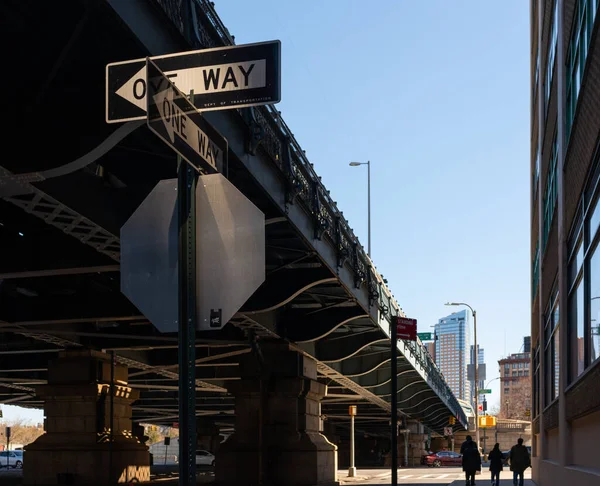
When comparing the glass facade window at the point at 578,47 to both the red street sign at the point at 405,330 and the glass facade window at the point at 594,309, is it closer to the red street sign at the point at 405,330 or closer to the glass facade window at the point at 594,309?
the glass facade window at the point at 594,309

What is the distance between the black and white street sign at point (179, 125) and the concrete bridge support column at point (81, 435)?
2758 centimetres

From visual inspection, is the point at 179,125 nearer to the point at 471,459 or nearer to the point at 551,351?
the point at 551,351

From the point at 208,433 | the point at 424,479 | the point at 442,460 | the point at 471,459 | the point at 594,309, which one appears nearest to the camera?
the point at 594,309

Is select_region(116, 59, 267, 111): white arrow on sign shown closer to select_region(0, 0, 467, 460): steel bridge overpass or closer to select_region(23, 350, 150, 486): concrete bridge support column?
select_region(0, 0, 467, 460): steel bridge overpass

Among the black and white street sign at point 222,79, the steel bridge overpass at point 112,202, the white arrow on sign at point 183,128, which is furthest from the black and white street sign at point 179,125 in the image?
the steel bridge overpass at point 112,202

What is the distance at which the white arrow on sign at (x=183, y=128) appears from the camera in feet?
20.2

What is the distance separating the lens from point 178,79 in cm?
684

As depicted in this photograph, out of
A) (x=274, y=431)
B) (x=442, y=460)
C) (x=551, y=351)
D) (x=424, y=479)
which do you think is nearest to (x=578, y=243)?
(x=551, y=351)

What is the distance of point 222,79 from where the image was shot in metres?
6.70

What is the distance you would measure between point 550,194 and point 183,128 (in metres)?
23.5

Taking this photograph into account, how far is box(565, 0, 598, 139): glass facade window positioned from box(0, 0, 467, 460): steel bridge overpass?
19.7ft

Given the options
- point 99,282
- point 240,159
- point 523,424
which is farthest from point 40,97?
point 523,424

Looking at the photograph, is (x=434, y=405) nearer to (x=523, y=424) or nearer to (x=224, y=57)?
(x=523, y=424)

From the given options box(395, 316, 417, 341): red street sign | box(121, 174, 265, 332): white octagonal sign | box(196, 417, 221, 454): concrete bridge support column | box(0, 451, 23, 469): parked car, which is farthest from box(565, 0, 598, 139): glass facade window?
box(0, 451, 23, 469): parked car
